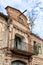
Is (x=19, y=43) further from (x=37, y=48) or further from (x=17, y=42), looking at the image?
(x=37, y=48)

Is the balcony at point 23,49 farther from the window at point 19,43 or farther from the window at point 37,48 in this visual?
the window at point 37,48

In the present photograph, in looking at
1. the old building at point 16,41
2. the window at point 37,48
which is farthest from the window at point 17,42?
the window at point 37,48

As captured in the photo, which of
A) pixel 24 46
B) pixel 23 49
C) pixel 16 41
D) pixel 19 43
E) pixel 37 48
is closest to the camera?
pixel 23 49

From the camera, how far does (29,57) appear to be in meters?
22.2

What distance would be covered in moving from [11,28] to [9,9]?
2.60 m

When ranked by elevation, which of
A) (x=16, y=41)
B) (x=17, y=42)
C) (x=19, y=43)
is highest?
(x=16, y=41)

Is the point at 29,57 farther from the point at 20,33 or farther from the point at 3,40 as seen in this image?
the point at 3,40

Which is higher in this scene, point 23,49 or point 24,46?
point 24,46

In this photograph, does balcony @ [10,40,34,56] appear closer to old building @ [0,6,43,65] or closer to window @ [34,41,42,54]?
old building @ [0,6,43,65]

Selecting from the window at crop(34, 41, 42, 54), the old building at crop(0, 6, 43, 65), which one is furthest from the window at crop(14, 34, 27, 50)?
the window at crop(34, 41, 42, 54)

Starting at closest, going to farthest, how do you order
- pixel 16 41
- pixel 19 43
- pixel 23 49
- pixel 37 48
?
pixel 23 49 < pixel 16 41 < pixel 19 43 < pixel 37 48

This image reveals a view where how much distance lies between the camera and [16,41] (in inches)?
869

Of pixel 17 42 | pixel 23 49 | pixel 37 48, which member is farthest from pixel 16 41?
pixel 37 48

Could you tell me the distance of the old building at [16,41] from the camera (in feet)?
63.0
